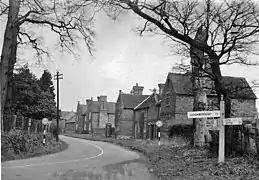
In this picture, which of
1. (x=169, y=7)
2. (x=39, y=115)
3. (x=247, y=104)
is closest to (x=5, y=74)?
(x=169, y=7)

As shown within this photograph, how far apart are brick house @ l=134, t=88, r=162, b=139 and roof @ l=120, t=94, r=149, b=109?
2263 mm

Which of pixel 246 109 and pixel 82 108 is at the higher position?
pixel 82 108

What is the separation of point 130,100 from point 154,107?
1324 centimetres

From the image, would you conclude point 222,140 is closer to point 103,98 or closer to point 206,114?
point 206,114

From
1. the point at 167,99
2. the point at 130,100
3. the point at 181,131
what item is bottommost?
the point at 181,131

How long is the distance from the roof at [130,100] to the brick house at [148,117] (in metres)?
2.26

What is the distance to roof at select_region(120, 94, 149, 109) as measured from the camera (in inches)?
2241

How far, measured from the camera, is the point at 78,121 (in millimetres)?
94688

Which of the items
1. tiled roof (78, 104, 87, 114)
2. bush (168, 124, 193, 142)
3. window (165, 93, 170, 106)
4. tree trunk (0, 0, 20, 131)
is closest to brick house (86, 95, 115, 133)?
tiled roof (78, 104, 87, 114)

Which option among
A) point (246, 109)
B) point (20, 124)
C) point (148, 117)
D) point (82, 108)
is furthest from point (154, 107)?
point (82, 108)

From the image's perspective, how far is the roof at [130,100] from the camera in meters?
56.9

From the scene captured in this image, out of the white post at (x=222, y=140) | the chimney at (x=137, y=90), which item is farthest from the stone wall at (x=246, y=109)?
the chimney at (x=137, y=90)

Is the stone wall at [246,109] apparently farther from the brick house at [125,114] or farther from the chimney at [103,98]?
the chimney at [103,98]

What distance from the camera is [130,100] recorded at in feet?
190
